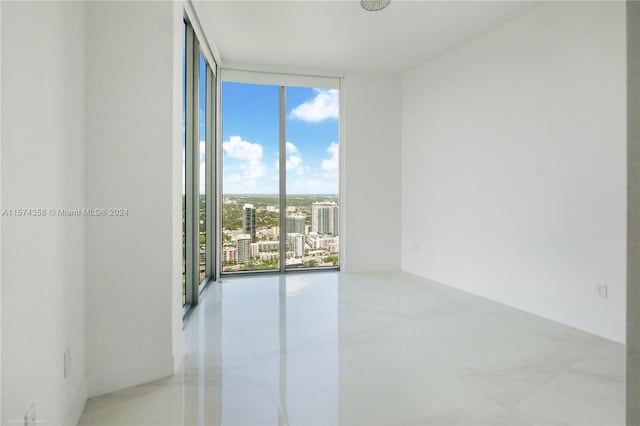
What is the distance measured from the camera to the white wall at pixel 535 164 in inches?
107

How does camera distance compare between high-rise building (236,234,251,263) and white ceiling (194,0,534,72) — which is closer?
white ceiling (194,0,534,72)

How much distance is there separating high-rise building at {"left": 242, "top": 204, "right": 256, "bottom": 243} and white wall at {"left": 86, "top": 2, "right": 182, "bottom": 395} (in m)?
2.93

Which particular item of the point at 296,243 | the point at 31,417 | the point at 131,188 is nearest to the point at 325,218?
the point at 296,243

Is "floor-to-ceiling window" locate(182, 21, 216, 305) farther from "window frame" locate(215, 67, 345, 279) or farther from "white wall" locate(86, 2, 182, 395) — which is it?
"white wall" locate(86, 2, 182, 395)

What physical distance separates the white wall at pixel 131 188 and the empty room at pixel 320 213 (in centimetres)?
1

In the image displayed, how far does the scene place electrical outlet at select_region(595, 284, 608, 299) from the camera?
108 inches

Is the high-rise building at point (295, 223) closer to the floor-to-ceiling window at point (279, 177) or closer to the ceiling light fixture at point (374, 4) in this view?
the floor-to-ceiling window at point (279, 177)

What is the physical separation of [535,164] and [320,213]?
281 centimetres

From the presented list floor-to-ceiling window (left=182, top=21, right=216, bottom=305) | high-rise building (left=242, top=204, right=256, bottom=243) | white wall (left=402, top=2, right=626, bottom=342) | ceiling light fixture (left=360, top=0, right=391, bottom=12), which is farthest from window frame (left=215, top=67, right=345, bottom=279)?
ceiling light fixture (left=360, top=0, right=391, bottom=12)

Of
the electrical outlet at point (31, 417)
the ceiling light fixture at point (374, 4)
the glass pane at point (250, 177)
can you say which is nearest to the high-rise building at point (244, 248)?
the glass pane at point (250, 177)

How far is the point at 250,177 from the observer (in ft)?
16.4

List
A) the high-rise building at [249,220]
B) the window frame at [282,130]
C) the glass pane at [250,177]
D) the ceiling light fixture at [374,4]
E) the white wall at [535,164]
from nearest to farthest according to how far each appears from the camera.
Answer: the white wall at [535,164], the ceiling light fixture at [374,4], the window frame at [282,130], the glass pane at [250,177], the high-rise building at [249,220]

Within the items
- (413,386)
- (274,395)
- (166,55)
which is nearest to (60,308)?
(274,395)

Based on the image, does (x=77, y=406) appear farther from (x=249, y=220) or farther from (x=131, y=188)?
(x=249, y=220)
